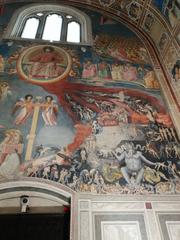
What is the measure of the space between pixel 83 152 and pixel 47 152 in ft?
2.57

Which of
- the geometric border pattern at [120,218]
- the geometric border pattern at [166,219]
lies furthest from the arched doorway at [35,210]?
the geometric border pattern at [166,219]

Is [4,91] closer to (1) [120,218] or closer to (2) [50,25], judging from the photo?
(1) [120,218]

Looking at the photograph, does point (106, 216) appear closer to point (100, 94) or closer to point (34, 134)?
point (34, 134)

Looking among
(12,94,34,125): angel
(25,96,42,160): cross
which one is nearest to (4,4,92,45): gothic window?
(12,94,34,125): angel

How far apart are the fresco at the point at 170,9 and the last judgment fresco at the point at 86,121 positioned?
1.45 metres

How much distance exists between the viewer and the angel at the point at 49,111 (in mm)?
7090

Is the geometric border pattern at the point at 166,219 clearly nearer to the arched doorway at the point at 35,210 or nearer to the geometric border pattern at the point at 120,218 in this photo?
the geometric border pattern at the point at 120,218

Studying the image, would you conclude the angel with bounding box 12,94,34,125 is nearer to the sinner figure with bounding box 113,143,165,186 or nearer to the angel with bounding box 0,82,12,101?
the angel with bounding box 0,82,12,101

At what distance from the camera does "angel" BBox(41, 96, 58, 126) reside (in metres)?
7.09

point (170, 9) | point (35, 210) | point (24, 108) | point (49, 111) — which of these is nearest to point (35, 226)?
point (35, 210)

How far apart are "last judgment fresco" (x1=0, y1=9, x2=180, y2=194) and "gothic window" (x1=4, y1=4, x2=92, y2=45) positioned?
2.93ft

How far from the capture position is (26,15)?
467 inches

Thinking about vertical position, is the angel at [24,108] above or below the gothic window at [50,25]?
below

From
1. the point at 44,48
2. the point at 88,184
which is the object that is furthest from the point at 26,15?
the point at 88,184
